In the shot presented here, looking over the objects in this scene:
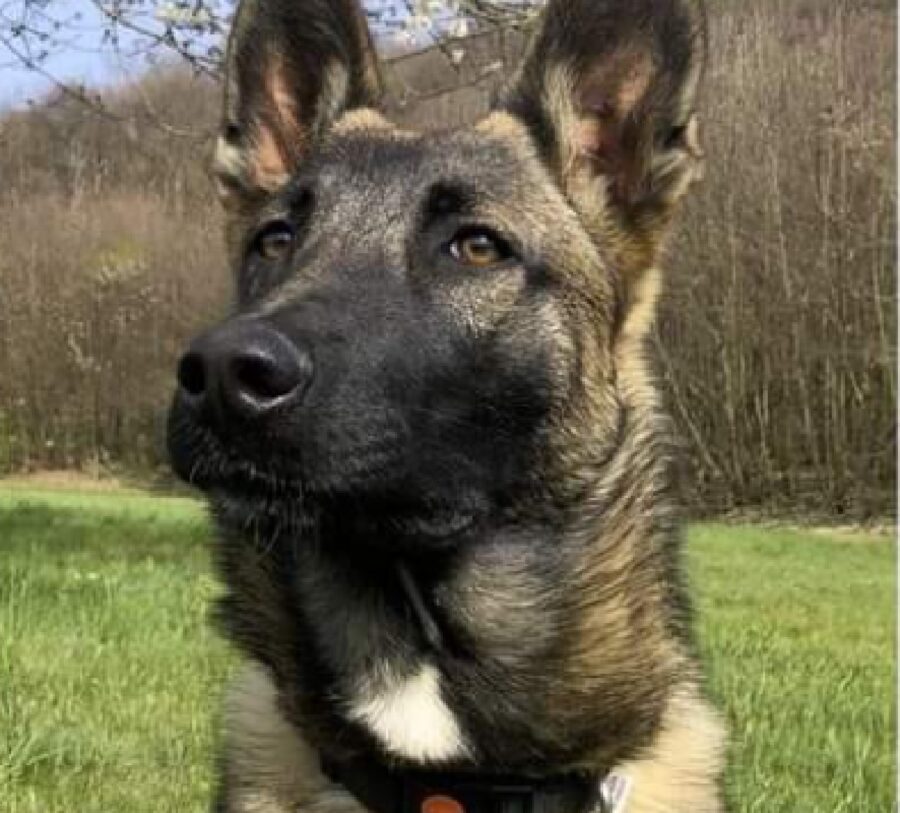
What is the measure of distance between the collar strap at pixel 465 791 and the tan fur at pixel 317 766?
0.23 ft

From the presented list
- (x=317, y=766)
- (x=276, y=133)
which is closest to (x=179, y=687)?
(x=276, y=133)

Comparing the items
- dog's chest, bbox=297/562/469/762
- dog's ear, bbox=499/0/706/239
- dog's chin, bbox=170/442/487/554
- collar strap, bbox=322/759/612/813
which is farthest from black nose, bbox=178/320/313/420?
dog's ear, bbox=499/0/706/239

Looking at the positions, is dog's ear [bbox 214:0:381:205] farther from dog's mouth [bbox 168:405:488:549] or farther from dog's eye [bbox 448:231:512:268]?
dog's mouth [bbox 168:405:488:549]

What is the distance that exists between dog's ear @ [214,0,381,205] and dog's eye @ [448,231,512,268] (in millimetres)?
629

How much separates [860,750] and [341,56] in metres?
3.04

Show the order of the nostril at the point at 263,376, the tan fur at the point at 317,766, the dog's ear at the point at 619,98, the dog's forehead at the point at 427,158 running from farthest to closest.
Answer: the dog's ear at the point at 619,98 → the dog's forehead at the point at 427,158 → the tan fur at the point at 317,766 → the nostril at the point at 263,376

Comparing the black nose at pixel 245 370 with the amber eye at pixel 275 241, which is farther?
the amber eye at pixel 275 241

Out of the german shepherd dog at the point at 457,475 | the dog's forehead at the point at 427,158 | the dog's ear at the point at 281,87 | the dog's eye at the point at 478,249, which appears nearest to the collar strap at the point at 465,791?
the german shepherd dog at the point at 457,475

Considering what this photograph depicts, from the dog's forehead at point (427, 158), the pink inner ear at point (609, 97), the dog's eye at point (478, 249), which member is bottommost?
the dog's eye at point (478, 249)

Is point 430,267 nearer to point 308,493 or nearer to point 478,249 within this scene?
point 478,249

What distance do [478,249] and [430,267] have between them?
0.46ft

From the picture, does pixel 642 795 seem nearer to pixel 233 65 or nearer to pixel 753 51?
pixel 233 65

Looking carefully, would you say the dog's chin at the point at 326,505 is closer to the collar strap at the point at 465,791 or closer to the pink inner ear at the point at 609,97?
the collar strap at the point at 465,791

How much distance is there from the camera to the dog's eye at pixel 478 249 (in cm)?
321
